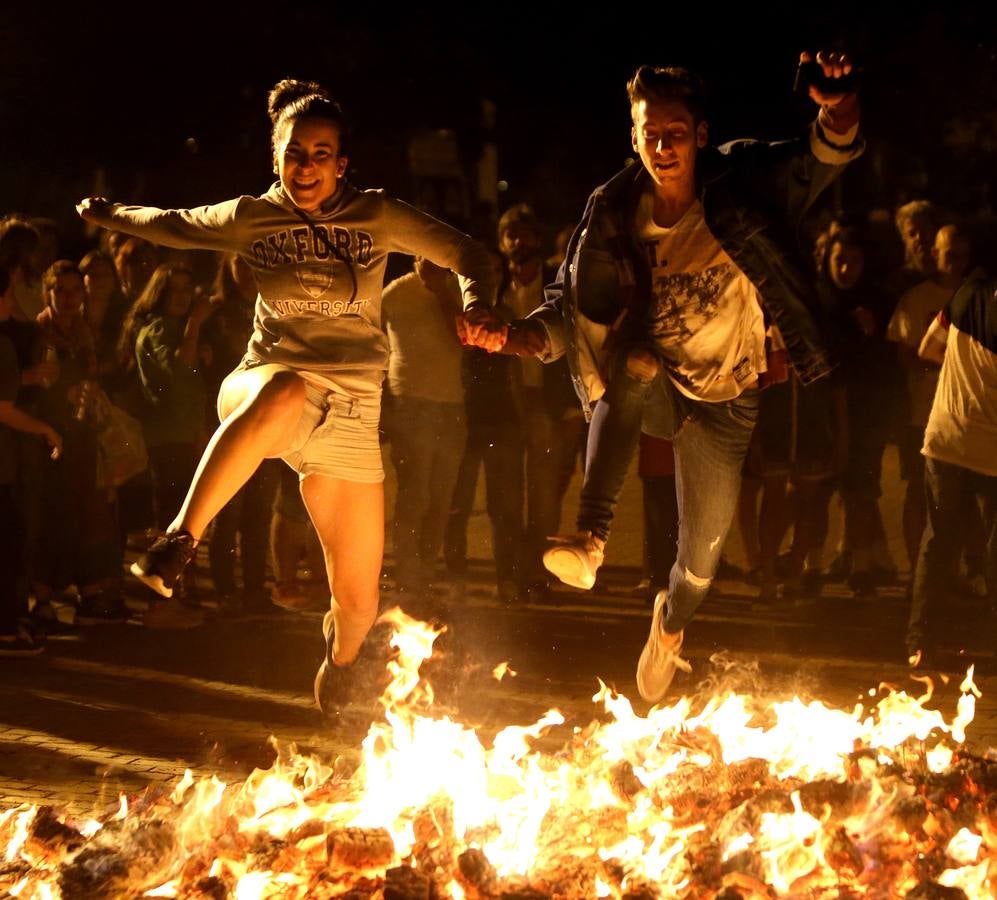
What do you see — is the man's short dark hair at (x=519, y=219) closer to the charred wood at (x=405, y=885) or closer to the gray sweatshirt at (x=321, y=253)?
the gray sweatshirt at (x=321, y=253)

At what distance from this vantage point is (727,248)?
18.0 ft

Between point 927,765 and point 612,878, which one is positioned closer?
point 612,878

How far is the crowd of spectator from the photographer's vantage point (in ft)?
28.5

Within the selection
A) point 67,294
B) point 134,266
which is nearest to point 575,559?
point 67,294

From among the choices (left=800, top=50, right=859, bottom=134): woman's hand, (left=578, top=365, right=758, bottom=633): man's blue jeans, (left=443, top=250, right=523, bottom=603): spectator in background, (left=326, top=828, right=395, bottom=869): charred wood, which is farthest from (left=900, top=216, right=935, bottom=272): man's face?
(left=326, top=828, right=395, bottom=869): charred wood

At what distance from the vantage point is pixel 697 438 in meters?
5.85

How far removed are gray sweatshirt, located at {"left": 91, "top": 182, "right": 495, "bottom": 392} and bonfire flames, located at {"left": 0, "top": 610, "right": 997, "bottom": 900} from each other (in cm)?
143

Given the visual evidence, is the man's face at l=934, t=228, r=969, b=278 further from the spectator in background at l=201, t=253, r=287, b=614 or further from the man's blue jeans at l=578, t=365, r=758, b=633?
the spectator in background at l=201, t=253, r=287, b=614

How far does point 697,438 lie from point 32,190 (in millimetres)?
15245

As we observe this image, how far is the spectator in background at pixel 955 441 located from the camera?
775 cm

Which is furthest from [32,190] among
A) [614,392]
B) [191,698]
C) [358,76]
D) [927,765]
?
[927,765]

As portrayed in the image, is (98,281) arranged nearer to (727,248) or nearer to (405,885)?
(727,248)

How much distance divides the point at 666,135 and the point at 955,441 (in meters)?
3.16

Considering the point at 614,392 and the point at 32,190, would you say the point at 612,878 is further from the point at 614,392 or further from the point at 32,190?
the point at 32,190
